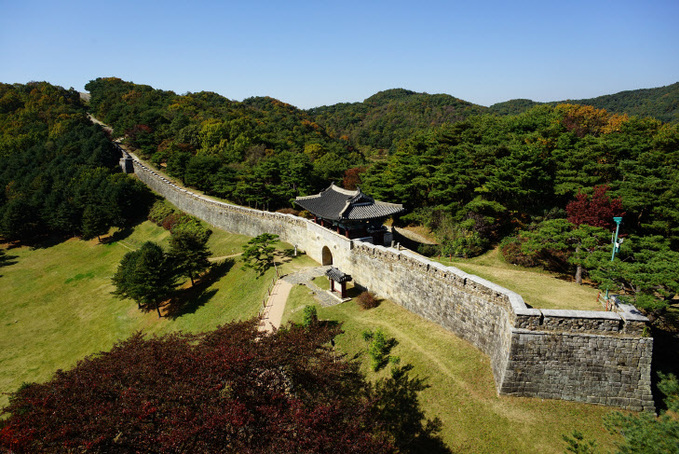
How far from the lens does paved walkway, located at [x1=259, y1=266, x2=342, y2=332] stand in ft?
61.6

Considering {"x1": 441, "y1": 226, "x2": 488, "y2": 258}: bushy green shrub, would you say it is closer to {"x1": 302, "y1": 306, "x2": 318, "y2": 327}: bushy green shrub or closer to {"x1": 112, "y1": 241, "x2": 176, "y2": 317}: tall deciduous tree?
{"x1": 302, "y1": 306, "x2": 318, "y2": 327}: bushy green shrub

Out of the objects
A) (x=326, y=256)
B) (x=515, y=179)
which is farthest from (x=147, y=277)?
(x=515, y=179)

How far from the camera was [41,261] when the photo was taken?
3991 cm

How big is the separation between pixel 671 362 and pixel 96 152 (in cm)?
7014

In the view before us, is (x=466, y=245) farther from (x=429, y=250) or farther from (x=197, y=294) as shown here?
(x=197, y=294)

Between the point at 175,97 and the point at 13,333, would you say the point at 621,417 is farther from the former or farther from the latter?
the point at 175,97

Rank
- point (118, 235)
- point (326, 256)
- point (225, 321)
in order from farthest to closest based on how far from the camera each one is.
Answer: point (118, 235) < point (326, 256) < point (225, 321)

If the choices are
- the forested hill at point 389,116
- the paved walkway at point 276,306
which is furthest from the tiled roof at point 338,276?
the forested hill at point 389,116

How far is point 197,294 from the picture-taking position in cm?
2812

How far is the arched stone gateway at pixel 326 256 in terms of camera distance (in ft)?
83.8

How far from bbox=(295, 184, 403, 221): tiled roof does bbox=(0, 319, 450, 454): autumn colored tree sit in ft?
42.1

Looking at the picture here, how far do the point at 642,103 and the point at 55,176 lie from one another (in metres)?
133

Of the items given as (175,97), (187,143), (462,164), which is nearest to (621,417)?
(462,164)

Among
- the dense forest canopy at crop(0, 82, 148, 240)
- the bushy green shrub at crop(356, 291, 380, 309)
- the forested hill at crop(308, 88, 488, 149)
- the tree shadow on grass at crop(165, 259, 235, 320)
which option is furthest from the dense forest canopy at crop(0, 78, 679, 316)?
the forested hill at crop(308, 88, 488, 149)
